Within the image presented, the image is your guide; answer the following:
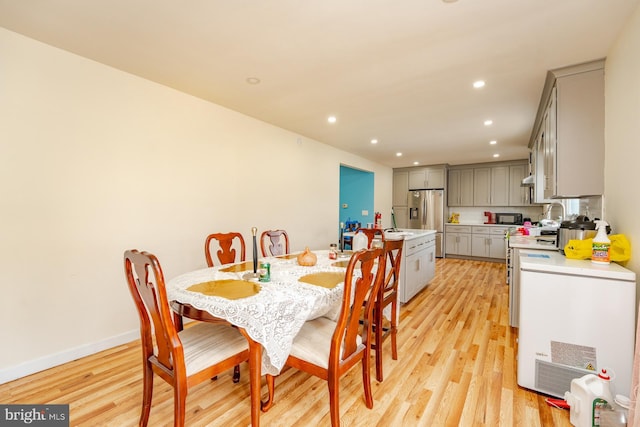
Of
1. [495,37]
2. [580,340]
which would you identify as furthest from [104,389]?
[495,37]

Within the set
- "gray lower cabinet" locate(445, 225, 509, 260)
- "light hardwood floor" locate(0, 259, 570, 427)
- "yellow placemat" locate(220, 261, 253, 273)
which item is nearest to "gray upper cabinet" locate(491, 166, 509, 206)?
"gray lower cabinet" locate(445, 225, 509, 260)

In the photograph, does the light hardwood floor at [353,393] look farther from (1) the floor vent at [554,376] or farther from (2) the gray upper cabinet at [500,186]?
(2) the gray upper cabinet at [500,186]

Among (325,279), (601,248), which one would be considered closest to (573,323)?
(601,248)

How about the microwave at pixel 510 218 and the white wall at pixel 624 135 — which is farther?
the microwave at pixel 510 218

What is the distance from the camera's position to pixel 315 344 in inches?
63.4

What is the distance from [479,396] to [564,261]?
1.09m

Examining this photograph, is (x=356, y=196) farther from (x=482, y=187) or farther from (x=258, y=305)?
(x=258, y=305)

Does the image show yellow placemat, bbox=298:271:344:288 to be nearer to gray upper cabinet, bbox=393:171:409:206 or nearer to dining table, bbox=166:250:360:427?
dining table, bbox=166:250:360:427

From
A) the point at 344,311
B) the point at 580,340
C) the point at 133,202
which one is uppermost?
the point at 133,202

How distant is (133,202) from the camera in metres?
2.62

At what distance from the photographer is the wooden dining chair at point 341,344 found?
1.46 meters

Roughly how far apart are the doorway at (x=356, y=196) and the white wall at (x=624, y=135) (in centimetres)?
467

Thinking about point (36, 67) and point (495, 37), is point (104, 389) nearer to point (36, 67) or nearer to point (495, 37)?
point (36, 67)

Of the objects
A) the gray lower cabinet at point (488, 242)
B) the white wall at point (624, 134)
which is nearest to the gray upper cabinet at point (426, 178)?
the gray lower cabinet at point (488, 242)
